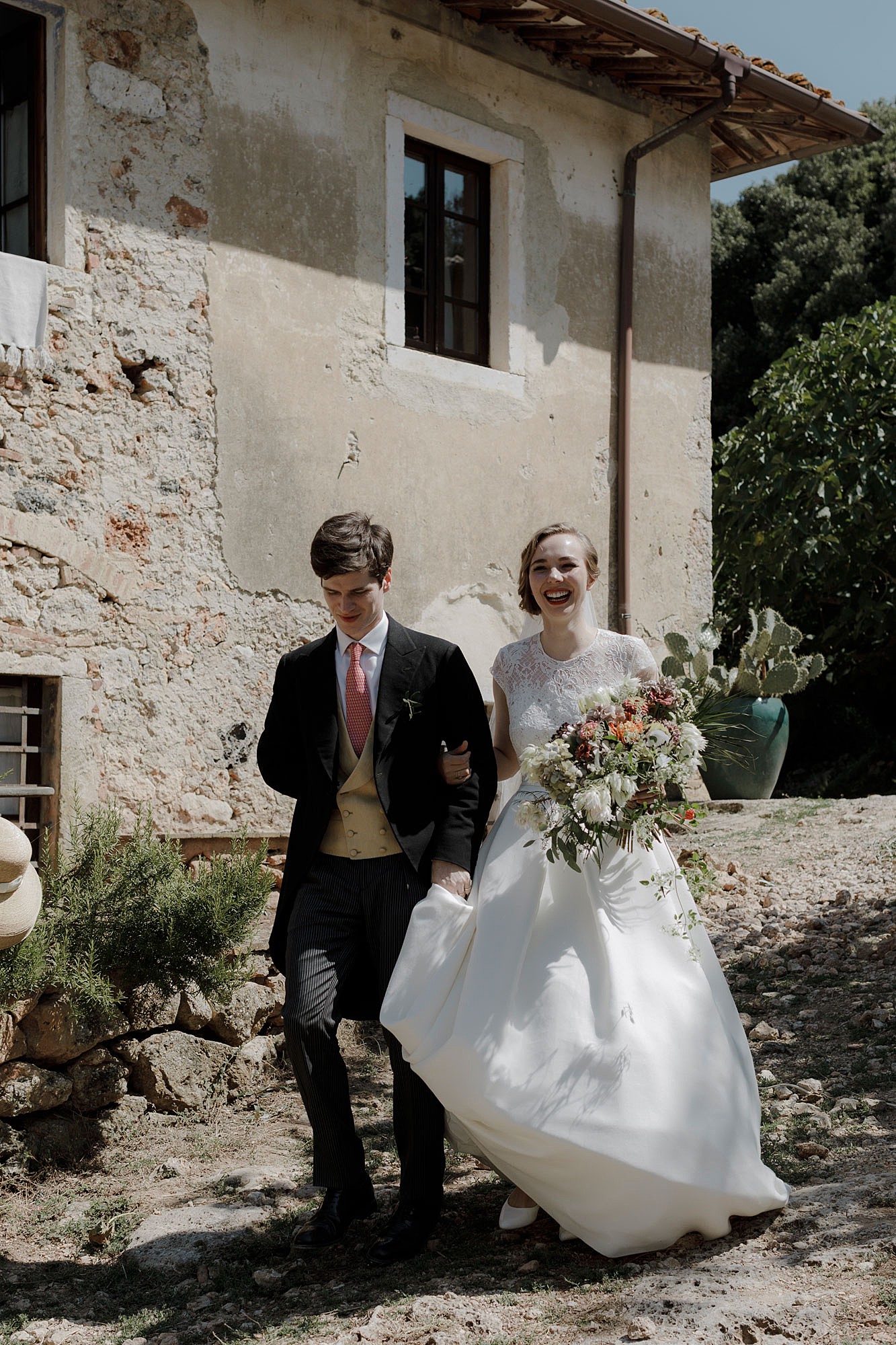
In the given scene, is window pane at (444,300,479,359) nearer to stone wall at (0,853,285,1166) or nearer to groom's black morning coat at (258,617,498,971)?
stone wall at (0,853,285,1166)

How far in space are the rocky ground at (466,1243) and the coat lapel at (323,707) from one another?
3.77 feet

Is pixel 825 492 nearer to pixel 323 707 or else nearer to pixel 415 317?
pixel 415 317

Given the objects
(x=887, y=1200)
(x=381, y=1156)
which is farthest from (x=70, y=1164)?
(x=887, y=1200)

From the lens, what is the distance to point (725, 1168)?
3.43m

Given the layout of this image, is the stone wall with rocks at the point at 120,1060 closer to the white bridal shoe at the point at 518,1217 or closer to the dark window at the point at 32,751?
the dark window at the point at 32,751

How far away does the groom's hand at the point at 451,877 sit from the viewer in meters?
3.81

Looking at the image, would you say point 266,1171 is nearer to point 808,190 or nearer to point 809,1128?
point 809,1128

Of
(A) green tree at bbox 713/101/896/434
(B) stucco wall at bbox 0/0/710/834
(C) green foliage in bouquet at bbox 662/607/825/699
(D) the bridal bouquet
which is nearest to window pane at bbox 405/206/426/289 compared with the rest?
(B) stucco wall at bbox 0/0/710/834

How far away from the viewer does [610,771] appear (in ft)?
12.0

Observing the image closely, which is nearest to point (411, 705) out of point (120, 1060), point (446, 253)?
point (120, 1060)

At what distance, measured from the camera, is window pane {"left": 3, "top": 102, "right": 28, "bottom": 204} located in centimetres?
654

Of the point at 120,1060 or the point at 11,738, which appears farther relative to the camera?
the point at 11,738

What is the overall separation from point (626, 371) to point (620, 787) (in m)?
5.84

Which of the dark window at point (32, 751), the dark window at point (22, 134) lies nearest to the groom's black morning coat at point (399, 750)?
the dark window at point (32, 751)
